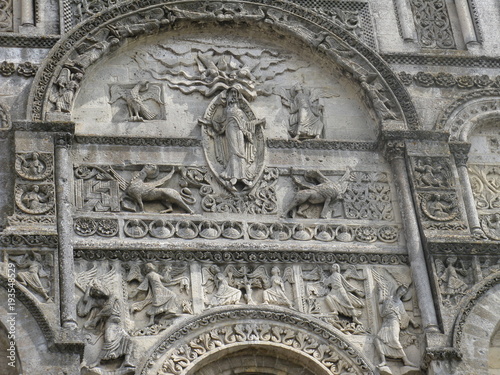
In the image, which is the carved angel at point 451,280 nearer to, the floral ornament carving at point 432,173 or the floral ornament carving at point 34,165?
the floral ornament carving at point 432,173

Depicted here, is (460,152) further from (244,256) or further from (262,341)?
(262,341)

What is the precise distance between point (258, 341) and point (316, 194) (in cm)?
236

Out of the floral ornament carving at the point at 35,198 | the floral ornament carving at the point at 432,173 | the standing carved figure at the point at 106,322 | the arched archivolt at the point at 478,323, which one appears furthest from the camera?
A: the floral ornament carving at the point at 432,173

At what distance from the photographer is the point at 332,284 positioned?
19.4 meters

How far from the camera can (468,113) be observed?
69.8 feet

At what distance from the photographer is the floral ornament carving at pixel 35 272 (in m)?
18.4

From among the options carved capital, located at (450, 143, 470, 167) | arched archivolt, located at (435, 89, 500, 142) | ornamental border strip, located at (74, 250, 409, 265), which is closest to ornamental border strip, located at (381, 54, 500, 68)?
arched archivolt, located at (435, 89, 500, 142)

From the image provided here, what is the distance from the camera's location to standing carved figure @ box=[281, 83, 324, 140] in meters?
20.8

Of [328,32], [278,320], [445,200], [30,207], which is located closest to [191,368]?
[278,320]

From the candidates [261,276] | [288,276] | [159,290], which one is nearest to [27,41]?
[159,290]

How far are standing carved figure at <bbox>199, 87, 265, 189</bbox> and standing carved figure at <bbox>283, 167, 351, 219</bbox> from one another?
24.5 inches

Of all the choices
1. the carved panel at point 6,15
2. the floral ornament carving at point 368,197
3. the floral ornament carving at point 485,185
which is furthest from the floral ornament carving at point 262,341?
the carved panel at point 6,15

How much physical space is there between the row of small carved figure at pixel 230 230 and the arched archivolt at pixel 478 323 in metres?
1.34

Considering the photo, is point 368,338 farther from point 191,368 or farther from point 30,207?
point 30,207
